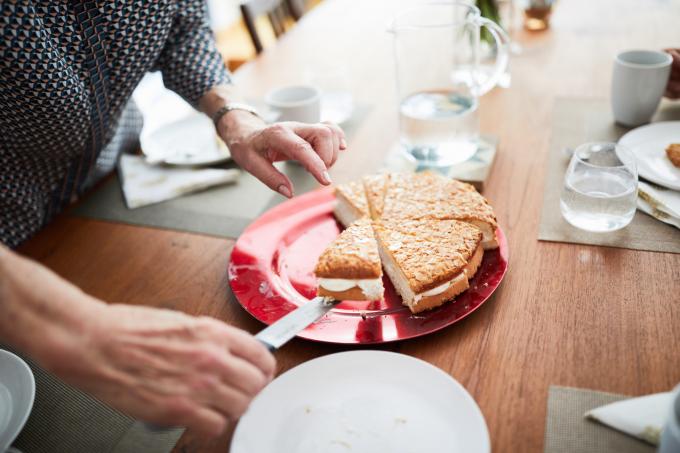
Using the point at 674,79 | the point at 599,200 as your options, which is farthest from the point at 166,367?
the point at 674,79

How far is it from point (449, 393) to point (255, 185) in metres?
0.86

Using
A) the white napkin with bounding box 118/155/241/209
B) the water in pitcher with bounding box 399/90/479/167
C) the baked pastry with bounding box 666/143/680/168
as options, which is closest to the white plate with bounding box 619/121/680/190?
the baked pastry with bounding box 666/143/680/168

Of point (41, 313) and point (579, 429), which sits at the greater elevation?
point (41, 313)

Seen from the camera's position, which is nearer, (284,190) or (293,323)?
(293,323)

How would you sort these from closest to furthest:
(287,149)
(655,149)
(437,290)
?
1. (437,290)
2. (287,149)
3. (655,149)

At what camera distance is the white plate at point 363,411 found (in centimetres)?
76

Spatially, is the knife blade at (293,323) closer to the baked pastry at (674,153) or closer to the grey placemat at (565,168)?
the grey placemat at (565,168)

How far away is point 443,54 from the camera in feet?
4.50

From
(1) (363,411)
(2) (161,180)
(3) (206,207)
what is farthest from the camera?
(2) (161,180)

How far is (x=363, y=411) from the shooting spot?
2.67 ft

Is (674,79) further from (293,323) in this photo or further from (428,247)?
(293,323)

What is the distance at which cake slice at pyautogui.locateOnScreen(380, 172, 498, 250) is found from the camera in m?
1.10

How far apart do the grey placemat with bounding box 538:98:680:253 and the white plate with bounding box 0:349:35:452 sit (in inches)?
37.2

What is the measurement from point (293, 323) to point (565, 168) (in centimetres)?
82
